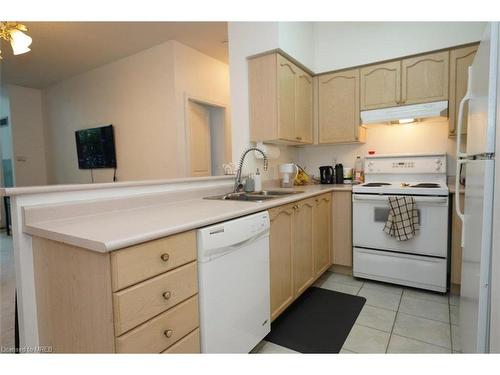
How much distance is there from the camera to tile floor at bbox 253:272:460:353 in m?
1.63

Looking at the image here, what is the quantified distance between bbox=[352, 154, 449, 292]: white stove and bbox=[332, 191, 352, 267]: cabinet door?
95mm

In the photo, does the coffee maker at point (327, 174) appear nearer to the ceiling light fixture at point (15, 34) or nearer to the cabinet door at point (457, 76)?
the cabinet door at point (457, 76)

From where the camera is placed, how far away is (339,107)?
295 centimetres

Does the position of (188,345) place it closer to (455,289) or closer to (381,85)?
(455,289)

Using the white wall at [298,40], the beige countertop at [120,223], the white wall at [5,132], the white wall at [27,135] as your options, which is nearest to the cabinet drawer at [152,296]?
the beige countertop at [120,223]

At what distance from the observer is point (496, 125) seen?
101cm

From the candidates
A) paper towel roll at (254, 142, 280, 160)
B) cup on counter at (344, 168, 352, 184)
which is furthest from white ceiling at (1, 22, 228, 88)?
cup on counter at (344, 168, 352, 184)

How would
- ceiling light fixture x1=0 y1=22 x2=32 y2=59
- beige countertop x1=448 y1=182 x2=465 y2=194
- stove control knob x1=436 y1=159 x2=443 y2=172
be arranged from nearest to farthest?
beige countertop x1=448 y1=182 x2=465 y2=194, ceiling light fixture x1=0 y1=22 x2=32 y2=59, stove control knob x1=436 y1=159 x2=443 y2=172

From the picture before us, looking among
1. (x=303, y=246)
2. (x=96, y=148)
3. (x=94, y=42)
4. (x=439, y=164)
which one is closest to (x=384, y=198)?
(x=439, y=164)

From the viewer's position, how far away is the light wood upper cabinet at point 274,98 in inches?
95.8

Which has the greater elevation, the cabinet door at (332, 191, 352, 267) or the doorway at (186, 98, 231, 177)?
the doorway at (186, 98, 231, 177)

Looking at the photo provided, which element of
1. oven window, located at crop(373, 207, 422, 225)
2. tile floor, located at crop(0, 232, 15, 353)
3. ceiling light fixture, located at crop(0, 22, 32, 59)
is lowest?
tile floor, located at crop(0, 232, 15, 353)

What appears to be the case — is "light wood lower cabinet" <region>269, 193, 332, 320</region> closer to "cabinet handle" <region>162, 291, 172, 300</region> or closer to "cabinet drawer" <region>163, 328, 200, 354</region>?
"cabinet drawer" <region>163, 328, 200, 354</region>
